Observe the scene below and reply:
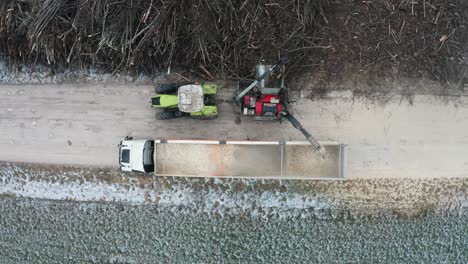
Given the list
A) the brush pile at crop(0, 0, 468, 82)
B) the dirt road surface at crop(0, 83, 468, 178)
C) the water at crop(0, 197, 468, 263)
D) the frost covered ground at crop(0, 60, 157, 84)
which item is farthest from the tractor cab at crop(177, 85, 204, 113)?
the water at crop(0, 197, 468, 263)

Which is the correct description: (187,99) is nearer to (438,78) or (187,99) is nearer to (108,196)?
(108,196)

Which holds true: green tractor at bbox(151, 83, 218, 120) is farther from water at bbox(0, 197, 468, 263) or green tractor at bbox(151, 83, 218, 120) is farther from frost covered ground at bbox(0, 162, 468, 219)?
water at bbox(0, 197, 468, 263)

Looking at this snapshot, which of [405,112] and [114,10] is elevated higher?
[114,10]

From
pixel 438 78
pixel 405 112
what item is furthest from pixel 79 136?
pixel 438 78

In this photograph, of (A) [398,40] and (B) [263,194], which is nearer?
(A) [398,40]

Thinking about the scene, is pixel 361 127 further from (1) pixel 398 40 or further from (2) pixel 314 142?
(1) pixel 398 40

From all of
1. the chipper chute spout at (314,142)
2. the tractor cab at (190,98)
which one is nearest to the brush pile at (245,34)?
the tractor cab at (190,98)

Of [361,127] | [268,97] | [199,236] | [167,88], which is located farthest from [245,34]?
[199,236]
